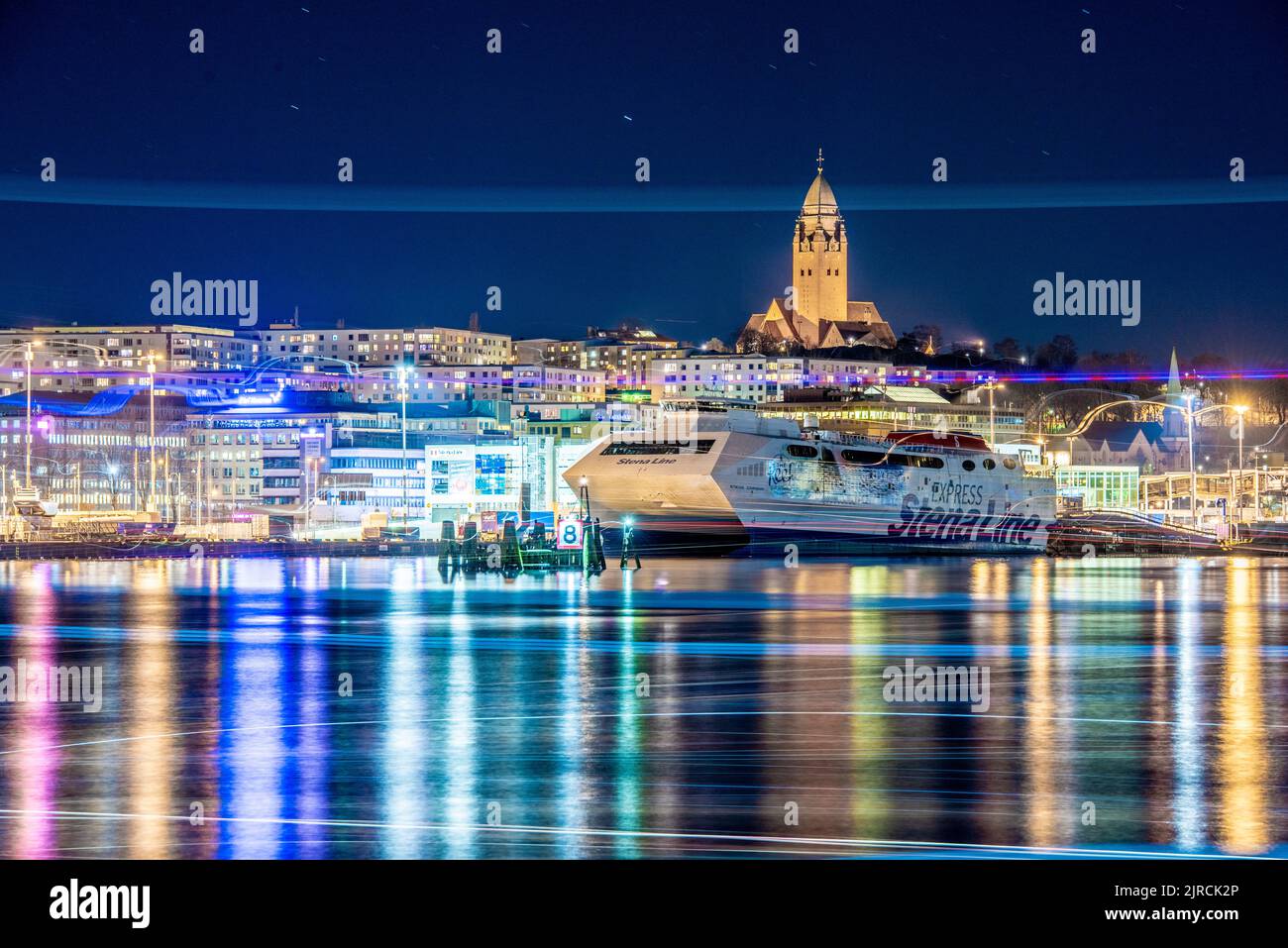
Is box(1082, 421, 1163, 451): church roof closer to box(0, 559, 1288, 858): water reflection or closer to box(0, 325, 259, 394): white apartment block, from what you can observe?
box(0, 325, 259, 394): white apartment block

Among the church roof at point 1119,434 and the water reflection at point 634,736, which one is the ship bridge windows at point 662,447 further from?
the church roof at point 1119,434

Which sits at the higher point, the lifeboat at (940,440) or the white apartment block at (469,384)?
the white apartment block at (469,384)

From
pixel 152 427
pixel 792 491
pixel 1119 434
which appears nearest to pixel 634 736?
pixel 152 427

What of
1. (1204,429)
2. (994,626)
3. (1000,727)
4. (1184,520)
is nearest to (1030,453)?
(1184,520)

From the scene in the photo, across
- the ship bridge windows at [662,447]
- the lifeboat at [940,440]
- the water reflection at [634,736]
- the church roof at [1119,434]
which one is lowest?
the water reflection at [634,736]

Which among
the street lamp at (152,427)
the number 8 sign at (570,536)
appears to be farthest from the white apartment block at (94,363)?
the number 8 sign at (570,536)
